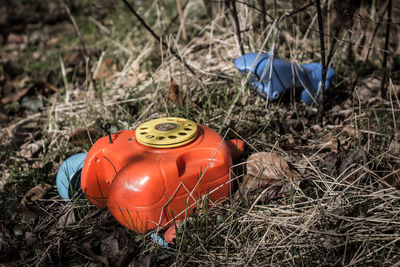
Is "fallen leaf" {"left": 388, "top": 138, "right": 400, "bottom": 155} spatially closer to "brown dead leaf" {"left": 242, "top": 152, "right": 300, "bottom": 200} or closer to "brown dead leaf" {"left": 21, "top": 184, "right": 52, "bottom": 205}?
"brown dead leaf" {"left": 242, "top": 152, "right": 300, "bottom": 200}

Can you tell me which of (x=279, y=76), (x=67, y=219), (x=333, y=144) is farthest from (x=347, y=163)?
(x=67, y=219)

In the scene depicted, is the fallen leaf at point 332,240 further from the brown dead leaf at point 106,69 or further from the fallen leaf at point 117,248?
the brown dead leaf at point 106,69

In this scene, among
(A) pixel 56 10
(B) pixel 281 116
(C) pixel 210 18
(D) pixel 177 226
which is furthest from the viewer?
(A) pixel 56 10

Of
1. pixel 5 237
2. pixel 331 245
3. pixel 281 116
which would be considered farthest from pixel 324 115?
pixel 5 237

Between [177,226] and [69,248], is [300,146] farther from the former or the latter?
[69,248]

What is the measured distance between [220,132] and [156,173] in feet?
2.33

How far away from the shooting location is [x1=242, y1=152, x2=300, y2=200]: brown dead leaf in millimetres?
1772

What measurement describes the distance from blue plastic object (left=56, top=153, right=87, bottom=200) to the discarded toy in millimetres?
25

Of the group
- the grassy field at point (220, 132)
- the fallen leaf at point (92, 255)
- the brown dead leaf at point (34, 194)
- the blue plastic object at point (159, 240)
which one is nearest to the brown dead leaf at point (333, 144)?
the grassy field at point (220, 132)

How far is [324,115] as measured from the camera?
2.41 meters

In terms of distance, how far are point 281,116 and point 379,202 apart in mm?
885

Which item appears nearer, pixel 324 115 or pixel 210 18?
pixel 324 115

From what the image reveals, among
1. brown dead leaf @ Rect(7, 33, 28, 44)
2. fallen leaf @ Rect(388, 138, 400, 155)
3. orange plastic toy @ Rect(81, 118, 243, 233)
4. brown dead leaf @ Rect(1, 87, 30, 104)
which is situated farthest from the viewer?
brown dead leaf @ Rect(7, 33, 28, 44)

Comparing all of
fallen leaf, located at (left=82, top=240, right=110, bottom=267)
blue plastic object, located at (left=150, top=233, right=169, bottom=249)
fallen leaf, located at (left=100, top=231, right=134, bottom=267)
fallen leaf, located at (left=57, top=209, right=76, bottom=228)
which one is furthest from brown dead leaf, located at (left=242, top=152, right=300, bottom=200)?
fallen leaf, located at (left=57, top=209, right=76, bottom=228)
